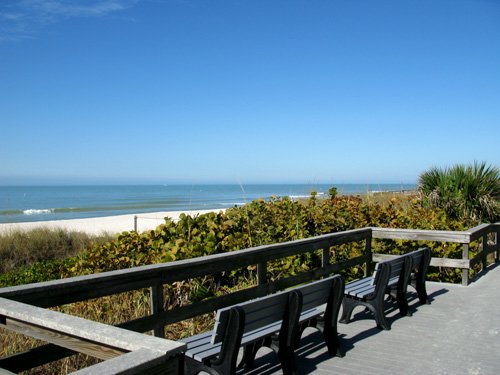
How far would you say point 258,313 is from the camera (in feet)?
13.0

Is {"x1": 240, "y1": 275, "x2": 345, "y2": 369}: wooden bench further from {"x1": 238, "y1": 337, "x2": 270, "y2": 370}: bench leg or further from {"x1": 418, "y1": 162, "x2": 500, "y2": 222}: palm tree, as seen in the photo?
{"x1": 418, "y1": 162, "x2": 500, "y2": 222}: palm tree

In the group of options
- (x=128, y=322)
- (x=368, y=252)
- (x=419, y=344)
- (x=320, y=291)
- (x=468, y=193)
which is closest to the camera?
(x=128, y=322)

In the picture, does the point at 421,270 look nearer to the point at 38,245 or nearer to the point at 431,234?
the point at 431,234

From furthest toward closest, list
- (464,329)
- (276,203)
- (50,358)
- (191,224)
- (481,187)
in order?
(481,187), (276,203), (191,224), (464,329), (50,358)

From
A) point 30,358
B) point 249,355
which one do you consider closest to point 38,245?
point 249,355

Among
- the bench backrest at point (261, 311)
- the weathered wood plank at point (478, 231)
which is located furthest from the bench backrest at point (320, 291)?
the weathered wood plank at point (478, 231)

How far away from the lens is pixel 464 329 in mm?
5957

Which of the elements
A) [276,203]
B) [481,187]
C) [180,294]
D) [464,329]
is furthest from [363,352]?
[481,187]

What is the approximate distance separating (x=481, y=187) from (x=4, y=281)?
10844 mm

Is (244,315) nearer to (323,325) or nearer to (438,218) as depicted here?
(323,325)

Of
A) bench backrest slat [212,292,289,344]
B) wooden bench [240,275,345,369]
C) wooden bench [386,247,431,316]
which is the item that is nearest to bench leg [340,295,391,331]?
wooden bench [386,247,431,316]

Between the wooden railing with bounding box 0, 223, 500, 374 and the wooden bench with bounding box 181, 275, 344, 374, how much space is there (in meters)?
0.65

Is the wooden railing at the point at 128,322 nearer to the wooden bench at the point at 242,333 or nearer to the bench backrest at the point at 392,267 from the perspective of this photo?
the wooden bench at the point at 242,333

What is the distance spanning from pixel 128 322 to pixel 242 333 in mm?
1066
